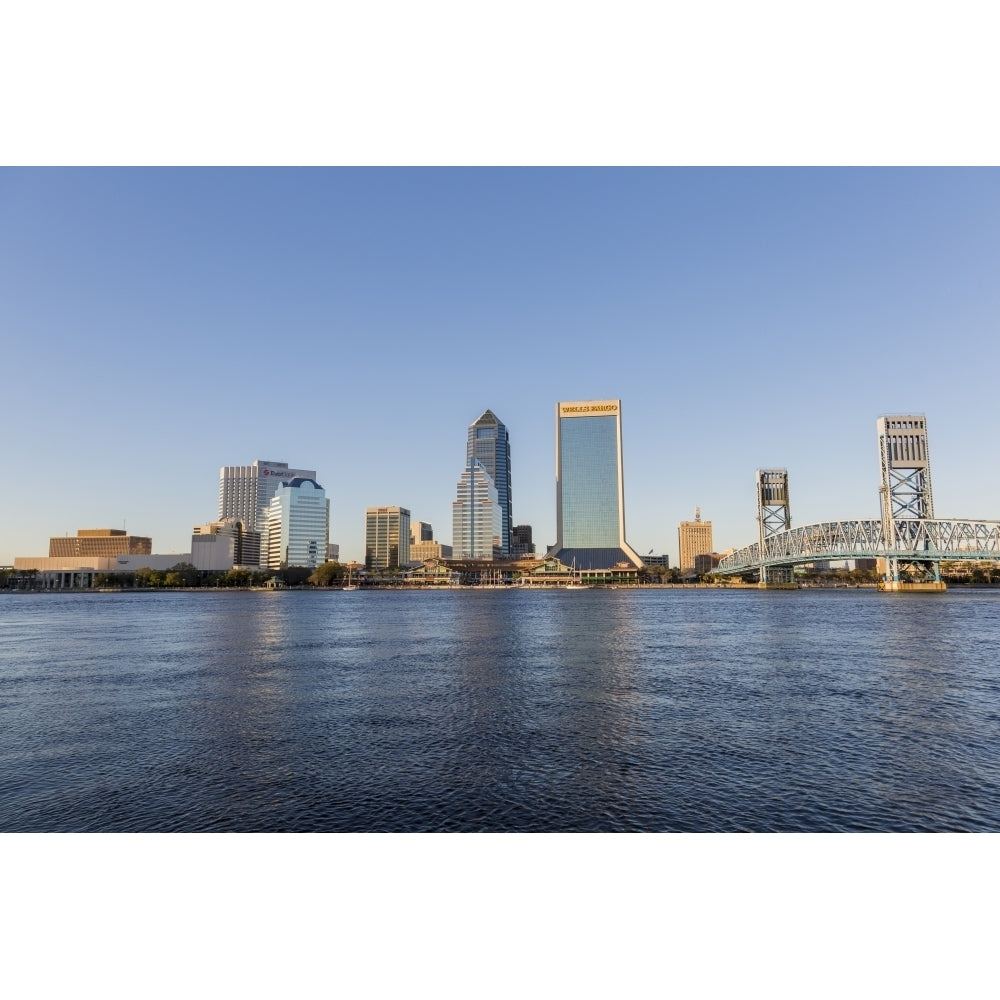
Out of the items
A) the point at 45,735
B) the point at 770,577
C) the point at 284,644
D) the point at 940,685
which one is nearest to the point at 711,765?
the point at 940,685

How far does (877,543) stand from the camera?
130m

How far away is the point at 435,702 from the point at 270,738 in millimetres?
7242

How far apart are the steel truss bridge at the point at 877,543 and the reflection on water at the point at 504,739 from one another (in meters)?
84.5

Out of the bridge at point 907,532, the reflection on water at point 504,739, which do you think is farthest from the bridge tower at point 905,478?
the reflection on water at point 504,739

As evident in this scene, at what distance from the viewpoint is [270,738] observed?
70.0 ft

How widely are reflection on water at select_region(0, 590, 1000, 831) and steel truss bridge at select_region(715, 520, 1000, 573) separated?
8454 centimetres

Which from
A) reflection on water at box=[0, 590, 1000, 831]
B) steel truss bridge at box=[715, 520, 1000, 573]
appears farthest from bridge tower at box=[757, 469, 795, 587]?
reflection on water at box=[0, 590, 1000, 831]

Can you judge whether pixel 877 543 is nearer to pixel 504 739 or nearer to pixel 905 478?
pixel 905 478

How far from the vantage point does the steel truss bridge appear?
11450 centimetres

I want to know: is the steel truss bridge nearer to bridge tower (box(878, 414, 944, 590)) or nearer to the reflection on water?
bridge tower (box(878, 414, 944, 590))

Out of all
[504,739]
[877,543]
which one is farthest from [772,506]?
[504,739]

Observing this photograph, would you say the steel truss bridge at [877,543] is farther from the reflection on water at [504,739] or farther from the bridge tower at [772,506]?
the reflection on water at [504,739]

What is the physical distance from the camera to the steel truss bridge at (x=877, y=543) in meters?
114
